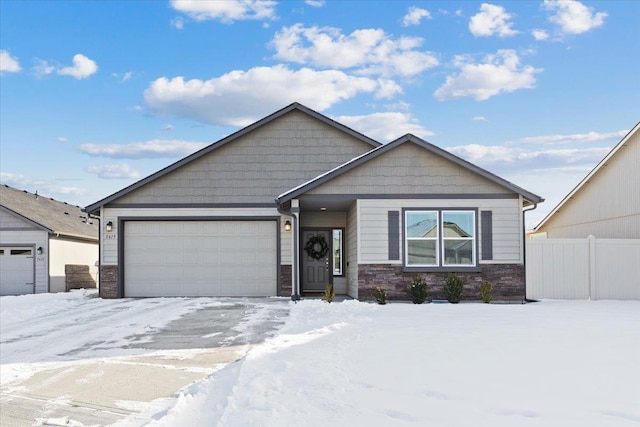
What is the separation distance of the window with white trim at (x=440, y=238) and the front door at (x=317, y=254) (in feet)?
13.2

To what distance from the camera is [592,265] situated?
52.0 feet

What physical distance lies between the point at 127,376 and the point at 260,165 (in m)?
11.9

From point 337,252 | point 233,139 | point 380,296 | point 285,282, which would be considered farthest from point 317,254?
point 233,139

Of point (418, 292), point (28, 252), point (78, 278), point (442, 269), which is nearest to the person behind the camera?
point (418, 292)

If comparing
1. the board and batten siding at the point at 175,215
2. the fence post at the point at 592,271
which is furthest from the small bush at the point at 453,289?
the board and batten siding at the point at 175,215

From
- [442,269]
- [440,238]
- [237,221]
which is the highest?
[237,221]

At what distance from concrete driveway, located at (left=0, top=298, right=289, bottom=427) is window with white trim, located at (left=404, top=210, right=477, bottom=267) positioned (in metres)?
5.26

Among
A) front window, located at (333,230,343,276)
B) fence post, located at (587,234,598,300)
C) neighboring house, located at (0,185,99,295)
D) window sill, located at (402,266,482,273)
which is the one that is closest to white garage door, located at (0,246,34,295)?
neighboring house, located at (0,185,99,295)

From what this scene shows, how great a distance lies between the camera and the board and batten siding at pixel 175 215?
1814cm

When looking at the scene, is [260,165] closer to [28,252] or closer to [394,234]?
[394,234]

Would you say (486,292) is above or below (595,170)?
below

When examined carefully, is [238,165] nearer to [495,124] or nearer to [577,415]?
[495,124]

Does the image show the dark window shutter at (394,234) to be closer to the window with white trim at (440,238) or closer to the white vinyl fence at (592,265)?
the window with white trim at (440,238)

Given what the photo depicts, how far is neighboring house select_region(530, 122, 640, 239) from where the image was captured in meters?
18.2
